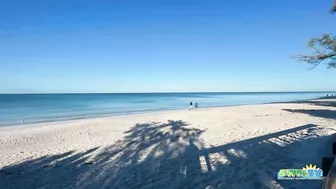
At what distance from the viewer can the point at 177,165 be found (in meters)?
6.12

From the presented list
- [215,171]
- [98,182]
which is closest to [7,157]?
[98,182]

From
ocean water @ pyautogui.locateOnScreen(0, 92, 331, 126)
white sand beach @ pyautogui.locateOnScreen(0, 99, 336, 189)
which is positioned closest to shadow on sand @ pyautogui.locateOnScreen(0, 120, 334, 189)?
white sand beach @ pyautogui.locateOnScreen(0, 99, 336, 189)

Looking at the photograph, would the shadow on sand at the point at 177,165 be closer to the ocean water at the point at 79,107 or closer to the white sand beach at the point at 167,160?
the white sand beach at the point at 167,160

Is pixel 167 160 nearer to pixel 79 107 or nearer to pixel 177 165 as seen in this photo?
pixel 177 165

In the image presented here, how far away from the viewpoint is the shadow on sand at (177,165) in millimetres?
4953

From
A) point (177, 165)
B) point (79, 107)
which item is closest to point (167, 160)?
point (177, 165)

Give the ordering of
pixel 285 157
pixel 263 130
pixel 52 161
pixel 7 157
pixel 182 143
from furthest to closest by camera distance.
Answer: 1. pixel 263 130
2. pixel 182 143
3. pixel 7 157
4. pixel 52 161
5. pixel 285 157

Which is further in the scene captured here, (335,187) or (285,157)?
(285,157)

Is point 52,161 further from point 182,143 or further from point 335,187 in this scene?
point 335,187

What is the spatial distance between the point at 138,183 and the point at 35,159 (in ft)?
13.4

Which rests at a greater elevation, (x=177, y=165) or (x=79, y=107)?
(x=177, y=165)

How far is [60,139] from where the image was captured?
10.5 m

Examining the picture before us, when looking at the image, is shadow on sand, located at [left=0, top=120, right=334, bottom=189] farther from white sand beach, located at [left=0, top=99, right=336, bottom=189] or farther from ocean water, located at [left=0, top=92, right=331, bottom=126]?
ocean water, located at [left=0, top=92, right=331, bottom=126]

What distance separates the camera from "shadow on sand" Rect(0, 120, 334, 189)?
16.3 ft
